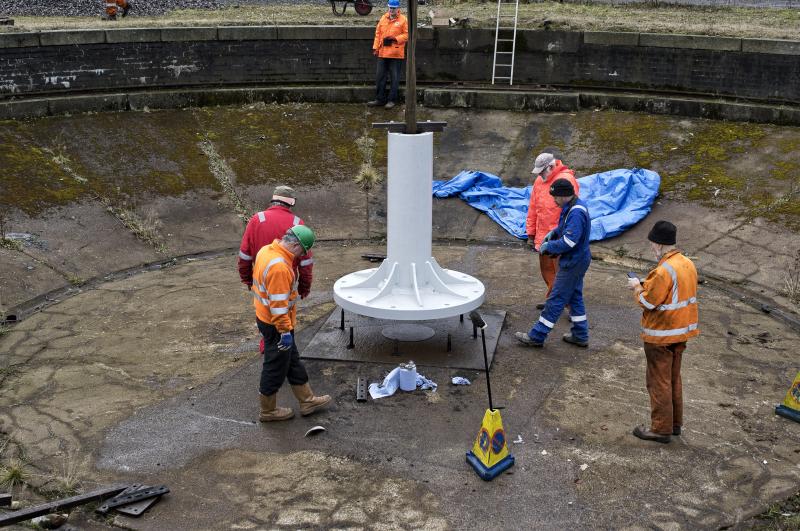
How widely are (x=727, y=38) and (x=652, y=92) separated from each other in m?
1.47

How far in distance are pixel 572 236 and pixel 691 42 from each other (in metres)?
7.92

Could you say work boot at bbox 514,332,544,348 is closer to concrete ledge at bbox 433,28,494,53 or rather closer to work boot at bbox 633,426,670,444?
work boot at bbox 633,426,670,444

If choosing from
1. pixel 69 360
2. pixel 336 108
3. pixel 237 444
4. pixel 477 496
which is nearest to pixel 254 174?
pixel 336 108

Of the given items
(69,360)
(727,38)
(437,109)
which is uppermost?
(727,38)

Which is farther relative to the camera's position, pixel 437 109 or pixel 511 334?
pixel 437 109

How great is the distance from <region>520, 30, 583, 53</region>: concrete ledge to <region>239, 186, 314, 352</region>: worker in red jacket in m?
8.78

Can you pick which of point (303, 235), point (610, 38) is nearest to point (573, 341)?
point (303, 235)

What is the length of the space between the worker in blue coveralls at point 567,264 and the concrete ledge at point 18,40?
9.67 metres

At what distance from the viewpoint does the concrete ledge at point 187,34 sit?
1412 cm

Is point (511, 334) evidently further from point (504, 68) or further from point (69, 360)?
point (504, 68)

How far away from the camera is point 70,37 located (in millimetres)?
13469

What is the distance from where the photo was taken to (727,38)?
13.6m

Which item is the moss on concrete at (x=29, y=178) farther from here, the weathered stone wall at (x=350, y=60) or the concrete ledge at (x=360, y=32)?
the concrete ledge at (x=360, y=32)

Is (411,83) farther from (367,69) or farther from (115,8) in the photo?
(115,8)
